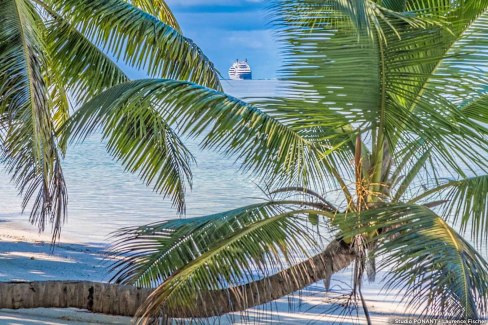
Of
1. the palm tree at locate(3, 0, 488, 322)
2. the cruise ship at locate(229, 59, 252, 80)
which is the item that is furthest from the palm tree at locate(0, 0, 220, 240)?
the cruise ship at locate(229, 59, 252, 80)

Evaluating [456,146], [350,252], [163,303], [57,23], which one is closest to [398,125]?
[456,146]

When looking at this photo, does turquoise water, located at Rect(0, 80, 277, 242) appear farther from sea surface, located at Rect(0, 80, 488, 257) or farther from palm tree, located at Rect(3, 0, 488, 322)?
palm tree, located at Rect(3, 0, 488, 322)

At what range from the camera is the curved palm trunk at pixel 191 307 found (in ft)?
12.8

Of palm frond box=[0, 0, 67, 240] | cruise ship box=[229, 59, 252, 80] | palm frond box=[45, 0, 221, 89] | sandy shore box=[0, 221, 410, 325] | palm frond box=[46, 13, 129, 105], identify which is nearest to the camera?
palm frond box=[0, 0, 67, 240]

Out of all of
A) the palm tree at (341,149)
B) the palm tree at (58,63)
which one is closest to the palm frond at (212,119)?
the palm tree at (341,149)

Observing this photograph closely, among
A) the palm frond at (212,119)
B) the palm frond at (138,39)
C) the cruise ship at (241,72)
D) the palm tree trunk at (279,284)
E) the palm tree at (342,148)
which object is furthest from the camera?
the cruise ship at (241,72)

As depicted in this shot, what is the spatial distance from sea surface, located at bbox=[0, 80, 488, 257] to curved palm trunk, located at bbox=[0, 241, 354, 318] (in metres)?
6.57

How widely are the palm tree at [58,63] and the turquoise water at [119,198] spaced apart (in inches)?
172

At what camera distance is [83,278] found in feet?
28.8

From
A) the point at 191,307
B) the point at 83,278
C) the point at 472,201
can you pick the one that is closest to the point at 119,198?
the point at 83,278

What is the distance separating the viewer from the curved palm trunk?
12.8 ft

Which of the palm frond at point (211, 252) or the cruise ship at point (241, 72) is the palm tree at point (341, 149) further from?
the cruise ship at point (241, 72)

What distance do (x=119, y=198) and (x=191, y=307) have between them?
1710 cm

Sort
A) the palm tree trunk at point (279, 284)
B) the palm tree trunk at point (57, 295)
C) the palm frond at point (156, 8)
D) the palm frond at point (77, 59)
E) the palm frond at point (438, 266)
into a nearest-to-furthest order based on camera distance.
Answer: the palm frond at point (438, 266)
the palm tree trunk at point (279, 284)
the palm tree trunk at point (57, 295)
the palm frond at point (77, 59)
the palm frond at point (156, 8)
